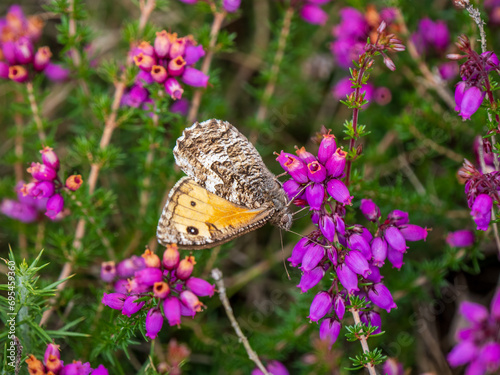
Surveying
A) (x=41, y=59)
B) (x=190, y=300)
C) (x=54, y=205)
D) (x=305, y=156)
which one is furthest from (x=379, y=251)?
(x=41, y=59)

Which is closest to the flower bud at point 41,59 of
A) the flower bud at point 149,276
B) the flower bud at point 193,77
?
the flower bud at point 193,77

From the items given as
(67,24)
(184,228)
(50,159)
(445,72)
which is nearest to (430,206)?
(445,72)

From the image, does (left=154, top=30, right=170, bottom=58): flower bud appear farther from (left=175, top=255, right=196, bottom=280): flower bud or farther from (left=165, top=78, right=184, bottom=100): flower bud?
(left=175, top=255, right=196, bottom=280): flower bud

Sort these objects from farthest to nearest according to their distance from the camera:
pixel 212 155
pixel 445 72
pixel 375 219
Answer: pixel 445 72, pixel 212 155, pixel 375 219

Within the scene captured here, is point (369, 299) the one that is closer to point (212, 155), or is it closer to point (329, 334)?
point (329, 334)

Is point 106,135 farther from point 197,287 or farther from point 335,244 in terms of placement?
point 335,244

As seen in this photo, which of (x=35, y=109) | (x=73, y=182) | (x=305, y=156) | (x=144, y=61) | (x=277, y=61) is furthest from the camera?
(x=277, y=61)
